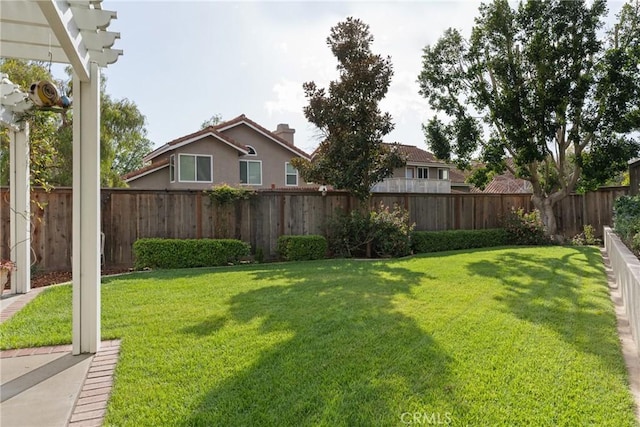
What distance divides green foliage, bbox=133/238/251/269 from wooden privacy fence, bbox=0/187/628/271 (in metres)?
0.74

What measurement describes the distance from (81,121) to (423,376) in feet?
11.7

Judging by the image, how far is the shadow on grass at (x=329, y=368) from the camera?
2.54 metres

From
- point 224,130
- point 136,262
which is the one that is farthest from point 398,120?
→ point 224,130

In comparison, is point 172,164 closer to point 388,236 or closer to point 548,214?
point 388,236

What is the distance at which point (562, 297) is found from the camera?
5.55 meters

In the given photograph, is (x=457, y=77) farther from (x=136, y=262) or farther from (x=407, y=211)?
(x=136, y=262)

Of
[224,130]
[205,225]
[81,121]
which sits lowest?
[205,225]

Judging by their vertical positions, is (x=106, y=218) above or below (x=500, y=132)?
below

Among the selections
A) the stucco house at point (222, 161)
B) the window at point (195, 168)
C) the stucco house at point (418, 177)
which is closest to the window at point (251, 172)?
the stucco house at point (222, 161)

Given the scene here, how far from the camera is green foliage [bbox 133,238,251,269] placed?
830cm

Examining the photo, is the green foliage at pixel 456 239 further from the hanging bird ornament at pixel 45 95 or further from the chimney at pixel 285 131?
the chimney at pixel 285 131

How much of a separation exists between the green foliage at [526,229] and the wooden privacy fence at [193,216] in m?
1.84

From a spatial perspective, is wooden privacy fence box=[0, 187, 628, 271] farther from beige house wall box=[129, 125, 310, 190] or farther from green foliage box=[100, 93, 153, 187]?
green foliage box=[100, 93, 153, 187]

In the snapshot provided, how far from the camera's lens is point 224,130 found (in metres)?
20.3
